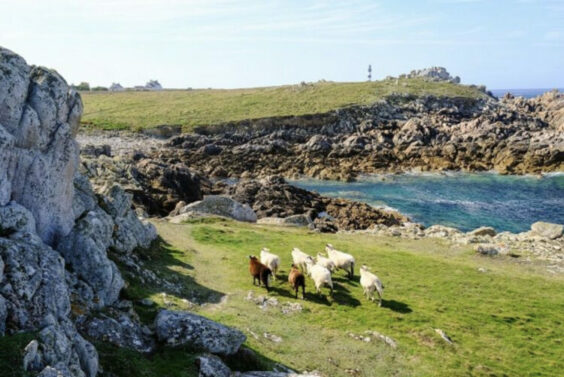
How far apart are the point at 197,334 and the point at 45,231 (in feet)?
23.6

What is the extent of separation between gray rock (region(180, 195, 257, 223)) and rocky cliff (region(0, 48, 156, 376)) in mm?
25721

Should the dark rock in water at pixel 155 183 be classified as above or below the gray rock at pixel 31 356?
below

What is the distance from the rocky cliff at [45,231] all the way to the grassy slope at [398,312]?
2694 millimetres

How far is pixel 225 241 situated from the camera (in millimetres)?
37531

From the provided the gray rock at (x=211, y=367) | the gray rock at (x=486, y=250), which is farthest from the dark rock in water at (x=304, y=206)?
the gray rock at (x=211, y=367)

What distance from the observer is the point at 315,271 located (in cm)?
2683

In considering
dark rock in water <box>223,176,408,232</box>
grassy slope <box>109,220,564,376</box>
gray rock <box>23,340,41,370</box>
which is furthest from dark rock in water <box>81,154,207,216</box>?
gray rock <box>23,340,41,370</box>

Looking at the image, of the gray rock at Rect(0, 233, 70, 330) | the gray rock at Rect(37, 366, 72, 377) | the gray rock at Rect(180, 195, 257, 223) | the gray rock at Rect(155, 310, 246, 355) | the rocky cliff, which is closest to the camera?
the gray rock at Rect(37, 366, 72, 377)

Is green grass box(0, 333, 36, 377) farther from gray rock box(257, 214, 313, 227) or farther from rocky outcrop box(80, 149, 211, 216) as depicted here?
gray rock box(257, 214, 313, 227)

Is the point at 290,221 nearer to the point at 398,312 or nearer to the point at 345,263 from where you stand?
the point at 345,263

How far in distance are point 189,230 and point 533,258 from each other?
28.1 meters

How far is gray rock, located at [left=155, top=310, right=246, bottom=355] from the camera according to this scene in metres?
16.4

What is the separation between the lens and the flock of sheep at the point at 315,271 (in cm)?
2581

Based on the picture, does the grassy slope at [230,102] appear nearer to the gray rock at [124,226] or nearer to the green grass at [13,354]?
the gray rock at [124,226]
